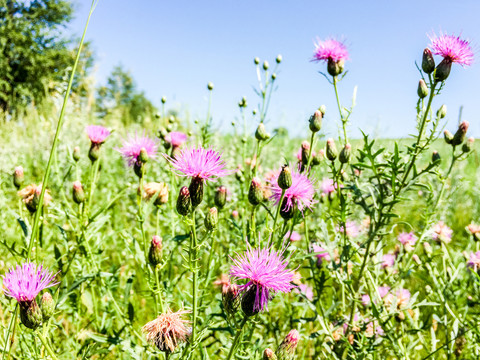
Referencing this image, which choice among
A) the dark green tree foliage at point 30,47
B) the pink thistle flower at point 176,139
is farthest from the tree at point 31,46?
the pink thistle flower at point 176,139

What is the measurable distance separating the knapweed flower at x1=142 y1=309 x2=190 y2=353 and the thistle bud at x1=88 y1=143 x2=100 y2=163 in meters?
0.94

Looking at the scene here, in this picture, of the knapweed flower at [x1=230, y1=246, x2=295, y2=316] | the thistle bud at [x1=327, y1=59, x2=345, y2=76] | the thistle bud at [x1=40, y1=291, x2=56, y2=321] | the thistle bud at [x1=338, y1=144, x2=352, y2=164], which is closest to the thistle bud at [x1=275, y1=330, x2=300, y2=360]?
the knapweed flower at [x1=230, y1=246, x2=295, y2=316]

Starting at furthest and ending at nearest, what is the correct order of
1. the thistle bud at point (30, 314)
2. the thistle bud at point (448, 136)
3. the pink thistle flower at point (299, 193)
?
the thistle bud at point (448, 136) < the pink thistle flower at point (299, 193) < the thistle bud at point (30, 314)

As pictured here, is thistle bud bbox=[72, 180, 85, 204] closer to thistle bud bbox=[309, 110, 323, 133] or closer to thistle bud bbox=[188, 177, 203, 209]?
thistle bud bbox=[188, 177, 203, 209]

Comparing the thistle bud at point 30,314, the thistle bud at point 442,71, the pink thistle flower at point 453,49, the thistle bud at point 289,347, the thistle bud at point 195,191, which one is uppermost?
the pink thistle flower at point 453,49

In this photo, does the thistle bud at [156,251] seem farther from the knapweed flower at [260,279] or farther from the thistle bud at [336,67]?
the thistle bud at [336,67]

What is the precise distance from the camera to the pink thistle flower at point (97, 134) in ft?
5.90

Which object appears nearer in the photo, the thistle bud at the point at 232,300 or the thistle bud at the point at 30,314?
the thistle bud at the point at 30,314

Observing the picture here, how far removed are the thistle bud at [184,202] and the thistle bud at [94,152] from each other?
806mm

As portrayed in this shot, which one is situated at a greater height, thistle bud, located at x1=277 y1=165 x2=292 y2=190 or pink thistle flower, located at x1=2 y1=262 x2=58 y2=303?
thistle bud, located at x1=277 y1=165 x2=292 y2=190

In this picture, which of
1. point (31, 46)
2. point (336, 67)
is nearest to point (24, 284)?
point (336, 67)

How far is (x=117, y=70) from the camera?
3550cm

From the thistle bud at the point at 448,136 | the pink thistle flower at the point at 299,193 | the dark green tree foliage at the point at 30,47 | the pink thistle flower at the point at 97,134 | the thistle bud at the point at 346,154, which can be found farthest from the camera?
the dark green tree foliage at the point at 30,47

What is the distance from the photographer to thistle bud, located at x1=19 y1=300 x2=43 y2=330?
0.98 meters
